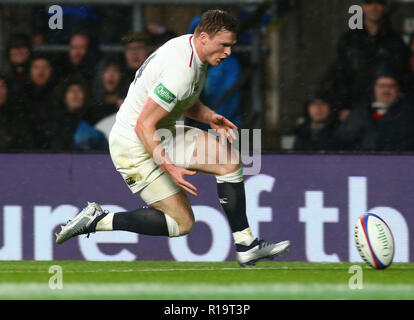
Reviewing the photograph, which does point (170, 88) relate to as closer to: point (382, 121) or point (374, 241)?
point (374, 241)

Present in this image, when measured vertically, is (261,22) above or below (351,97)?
above

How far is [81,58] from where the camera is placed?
8672mm

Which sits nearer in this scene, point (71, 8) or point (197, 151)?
point (197, 151)

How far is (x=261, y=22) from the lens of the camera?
8477mm

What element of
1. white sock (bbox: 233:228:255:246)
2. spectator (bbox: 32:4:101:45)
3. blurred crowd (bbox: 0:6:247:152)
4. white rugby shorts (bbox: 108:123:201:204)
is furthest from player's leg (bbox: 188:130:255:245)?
spectator (bbox: 32:4:101:45)

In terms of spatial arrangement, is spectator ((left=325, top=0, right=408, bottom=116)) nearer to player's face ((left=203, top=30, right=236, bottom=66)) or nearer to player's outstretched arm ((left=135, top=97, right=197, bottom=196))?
player's face ((left=203, top=30, right=236, bottom=66))

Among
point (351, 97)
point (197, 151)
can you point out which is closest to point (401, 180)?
point (351, 97)

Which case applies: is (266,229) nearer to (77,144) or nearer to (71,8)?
(77,144)

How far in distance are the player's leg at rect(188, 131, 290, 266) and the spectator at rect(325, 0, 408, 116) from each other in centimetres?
180

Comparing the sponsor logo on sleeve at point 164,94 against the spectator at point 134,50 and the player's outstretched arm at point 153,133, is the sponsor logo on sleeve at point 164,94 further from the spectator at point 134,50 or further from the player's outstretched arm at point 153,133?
the spectator at point 134,50

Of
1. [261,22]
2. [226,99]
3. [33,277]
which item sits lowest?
[33,277]

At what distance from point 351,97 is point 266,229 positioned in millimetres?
1193

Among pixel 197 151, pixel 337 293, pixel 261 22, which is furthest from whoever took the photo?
pixel 261 22

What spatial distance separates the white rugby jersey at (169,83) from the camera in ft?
21.7
